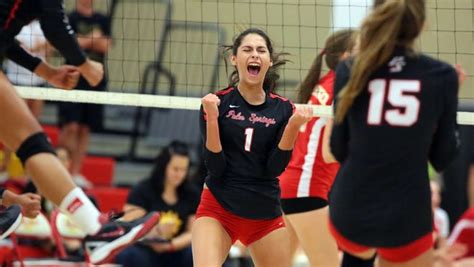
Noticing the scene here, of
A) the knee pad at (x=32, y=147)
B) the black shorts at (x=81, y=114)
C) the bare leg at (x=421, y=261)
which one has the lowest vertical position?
the bare leg at (x=421, y=261)

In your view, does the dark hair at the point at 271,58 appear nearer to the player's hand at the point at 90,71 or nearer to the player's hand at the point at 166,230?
the player's hand at the point at 90,71

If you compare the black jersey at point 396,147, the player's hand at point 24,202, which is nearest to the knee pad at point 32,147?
the player's hand at point 24,202

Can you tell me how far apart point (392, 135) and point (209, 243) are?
1.31 metres

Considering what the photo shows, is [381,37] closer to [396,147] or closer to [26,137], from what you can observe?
[396,147]

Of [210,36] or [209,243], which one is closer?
[209,243]

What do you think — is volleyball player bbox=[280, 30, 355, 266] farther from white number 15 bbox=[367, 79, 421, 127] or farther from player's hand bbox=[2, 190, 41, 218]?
white number 15 bbox=[367, 79, 421, 127]

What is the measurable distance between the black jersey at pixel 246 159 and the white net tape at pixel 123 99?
0.93 meters

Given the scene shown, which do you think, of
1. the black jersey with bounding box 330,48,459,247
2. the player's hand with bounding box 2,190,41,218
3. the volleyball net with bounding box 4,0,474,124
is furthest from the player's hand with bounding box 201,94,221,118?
the volleyball net with bounding box 4,0,474,124

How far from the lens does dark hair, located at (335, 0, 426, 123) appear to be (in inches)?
187

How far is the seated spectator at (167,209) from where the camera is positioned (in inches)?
351

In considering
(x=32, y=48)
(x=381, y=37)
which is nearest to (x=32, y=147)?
(x=381, y=37)

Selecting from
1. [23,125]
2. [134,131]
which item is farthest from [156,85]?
[23,125]

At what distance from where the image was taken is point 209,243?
559 cm

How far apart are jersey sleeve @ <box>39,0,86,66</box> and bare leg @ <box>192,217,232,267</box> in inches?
59.0
